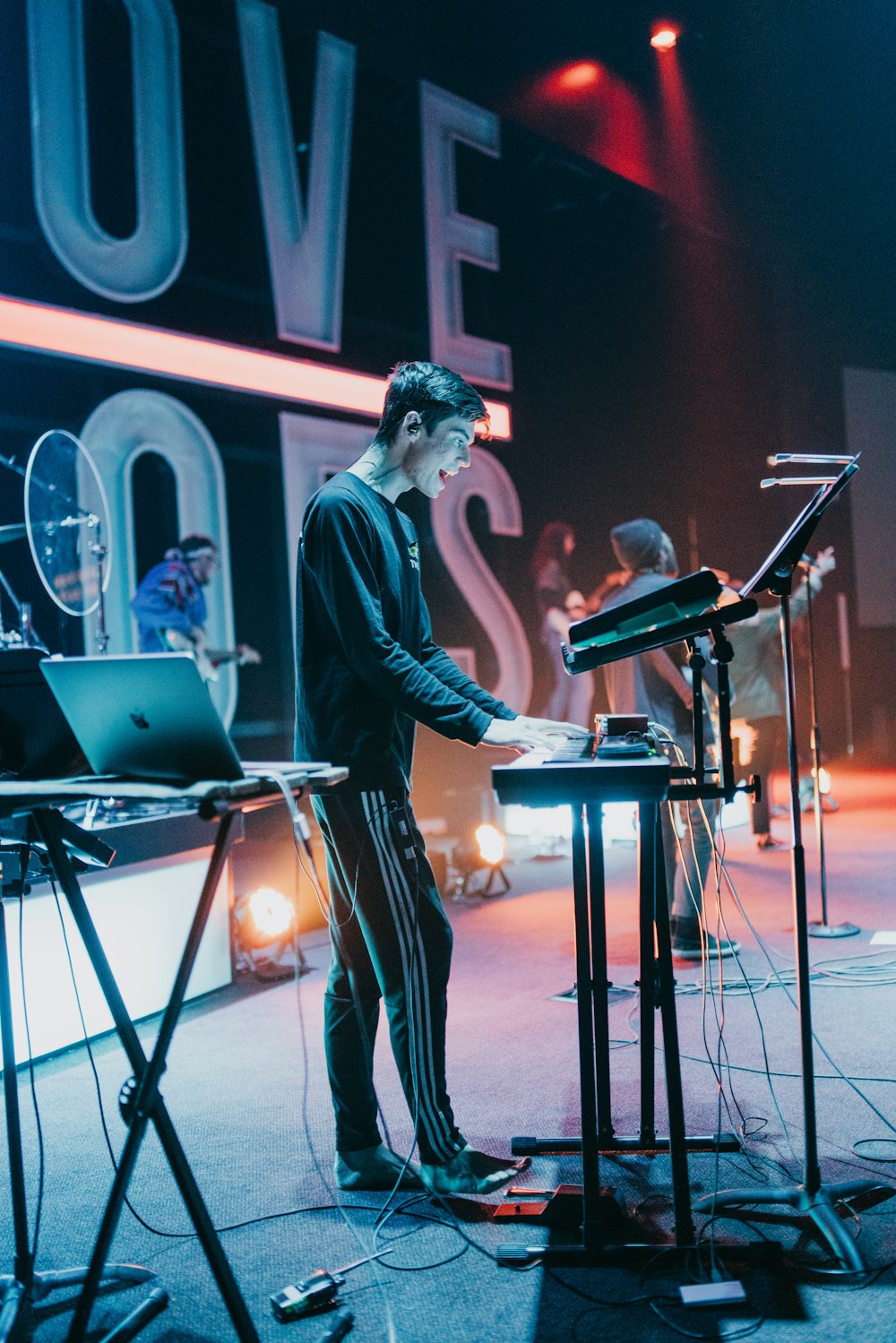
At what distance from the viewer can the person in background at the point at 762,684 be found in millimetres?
6172

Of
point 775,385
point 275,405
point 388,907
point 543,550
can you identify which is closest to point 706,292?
point 775,385

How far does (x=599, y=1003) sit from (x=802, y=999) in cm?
39

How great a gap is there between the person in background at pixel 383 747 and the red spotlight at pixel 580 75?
5354 mm

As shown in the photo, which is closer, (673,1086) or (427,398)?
(673,1086)

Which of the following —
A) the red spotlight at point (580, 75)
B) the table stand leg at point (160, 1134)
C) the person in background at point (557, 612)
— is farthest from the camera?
the person in background at point (557, 612)

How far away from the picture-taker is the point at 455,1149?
2.27 m

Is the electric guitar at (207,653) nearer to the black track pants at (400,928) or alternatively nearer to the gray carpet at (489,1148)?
the gray carpet at (489,1148)

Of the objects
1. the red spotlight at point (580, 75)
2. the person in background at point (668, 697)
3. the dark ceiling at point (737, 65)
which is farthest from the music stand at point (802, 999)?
the red spotlight at point (580, 75)

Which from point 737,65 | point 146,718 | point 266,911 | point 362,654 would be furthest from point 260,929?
point 737,65

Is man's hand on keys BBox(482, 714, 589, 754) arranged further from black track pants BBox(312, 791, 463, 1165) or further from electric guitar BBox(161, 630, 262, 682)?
electric guitar BBox(161, 630, 262, 682)

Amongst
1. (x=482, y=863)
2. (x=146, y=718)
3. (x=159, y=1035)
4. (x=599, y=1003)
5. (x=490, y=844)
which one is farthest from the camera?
(x=482, y=863)

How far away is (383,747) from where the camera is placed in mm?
2199

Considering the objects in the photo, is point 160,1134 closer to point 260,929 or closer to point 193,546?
point 260,929

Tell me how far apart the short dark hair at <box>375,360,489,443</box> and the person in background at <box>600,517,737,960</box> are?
66.4 inches
